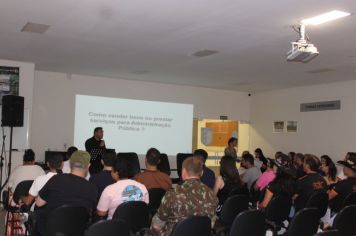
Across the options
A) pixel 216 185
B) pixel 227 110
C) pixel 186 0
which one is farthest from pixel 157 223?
pixel 227 110

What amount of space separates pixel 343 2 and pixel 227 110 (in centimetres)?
753

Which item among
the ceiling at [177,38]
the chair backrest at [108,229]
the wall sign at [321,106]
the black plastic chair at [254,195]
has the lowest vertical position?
the black plastic chair at [254,195]

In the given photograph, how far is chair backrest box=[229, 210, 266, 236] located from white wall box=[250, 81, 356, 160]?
6.78m

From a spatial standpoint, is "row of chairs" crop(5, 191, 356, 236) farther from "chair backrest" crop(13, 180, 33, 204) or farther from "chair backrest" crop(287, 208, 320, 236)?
"chair backrest" crop(13, 180, 33, 204)

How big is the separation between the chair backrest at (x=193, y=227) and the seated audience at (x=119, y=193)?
98cm

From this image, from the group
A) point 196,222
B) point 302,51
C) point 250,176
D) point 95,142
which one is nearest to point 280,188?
point 302,51

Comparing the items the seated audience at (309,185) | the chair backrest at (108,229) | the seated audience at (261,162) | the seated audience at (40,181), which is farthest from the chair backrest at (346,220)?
the seated audience at (261,162)

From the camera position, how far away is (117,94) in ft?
33.6

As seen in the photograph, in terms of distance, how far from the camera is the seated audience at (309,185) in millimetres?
4902

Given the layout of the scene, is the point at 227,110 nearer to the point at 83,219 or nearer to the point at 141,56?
the point at 141,56

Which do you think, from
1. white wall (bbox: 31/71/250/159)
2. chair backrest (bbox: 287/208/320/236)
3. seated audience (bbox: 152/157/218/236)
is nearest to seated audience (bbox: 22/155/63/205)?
seated audience (bbox: 152/157/218/236)

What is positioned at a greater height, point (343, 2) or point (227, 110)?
point (343, 2)

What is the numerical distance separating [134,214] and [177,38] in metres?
3.27

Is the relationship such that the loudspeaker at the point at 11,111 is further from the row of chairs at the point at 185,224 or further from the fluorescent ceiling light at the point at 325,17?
the fluorescent ceiling light at the point at 325,17
